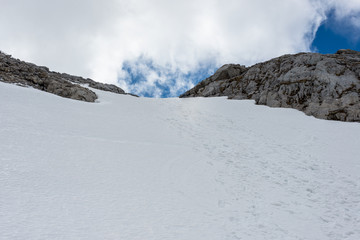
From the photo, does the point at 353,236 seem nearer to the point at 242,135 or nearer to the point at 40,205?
the point at 40,205

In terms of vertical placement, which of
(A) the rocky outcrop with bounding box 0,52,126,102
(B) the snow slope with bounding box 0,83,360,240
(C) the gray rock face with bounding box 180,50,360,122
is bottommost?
(B) the snow slope with bounding box 0,83,360,240

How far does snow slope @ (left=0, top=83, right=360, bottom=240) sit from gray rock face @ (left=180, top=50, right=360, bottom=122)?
9356mm

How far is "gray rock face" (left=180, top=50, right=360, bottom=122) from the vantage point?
22.0 meters

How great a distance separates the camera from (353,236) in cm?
533

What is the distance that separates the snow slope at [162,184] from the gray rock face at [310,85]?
30.7 ft

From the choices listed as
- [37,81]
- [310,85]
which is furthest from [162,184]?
[310,85]

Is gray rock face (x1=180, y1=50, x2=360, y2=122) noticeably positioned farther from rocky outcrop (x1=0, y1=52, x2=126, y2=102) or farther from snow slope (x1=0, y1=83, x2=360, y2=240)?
rocky outcrop (x1=0, y1=52, x2=126, y2=102)

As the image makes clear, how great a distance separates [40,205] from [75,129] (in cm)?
761

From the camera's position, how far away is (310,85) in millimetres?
27891

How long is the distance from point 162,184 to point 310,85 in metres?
28.2

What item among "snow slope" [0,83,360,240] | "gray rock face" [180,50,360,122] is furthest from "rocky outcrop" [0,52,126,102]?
"gray rock face" [180,50,360,122]

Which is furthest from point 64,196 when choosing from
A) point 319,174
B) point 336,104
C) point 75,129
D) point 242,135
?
point 336,104

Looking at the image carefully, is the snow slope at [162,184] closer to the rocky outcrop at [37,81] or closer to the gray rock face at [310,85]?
the gray rock face at [310,85]

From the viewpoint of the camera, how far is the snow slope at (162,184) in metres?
4.71
